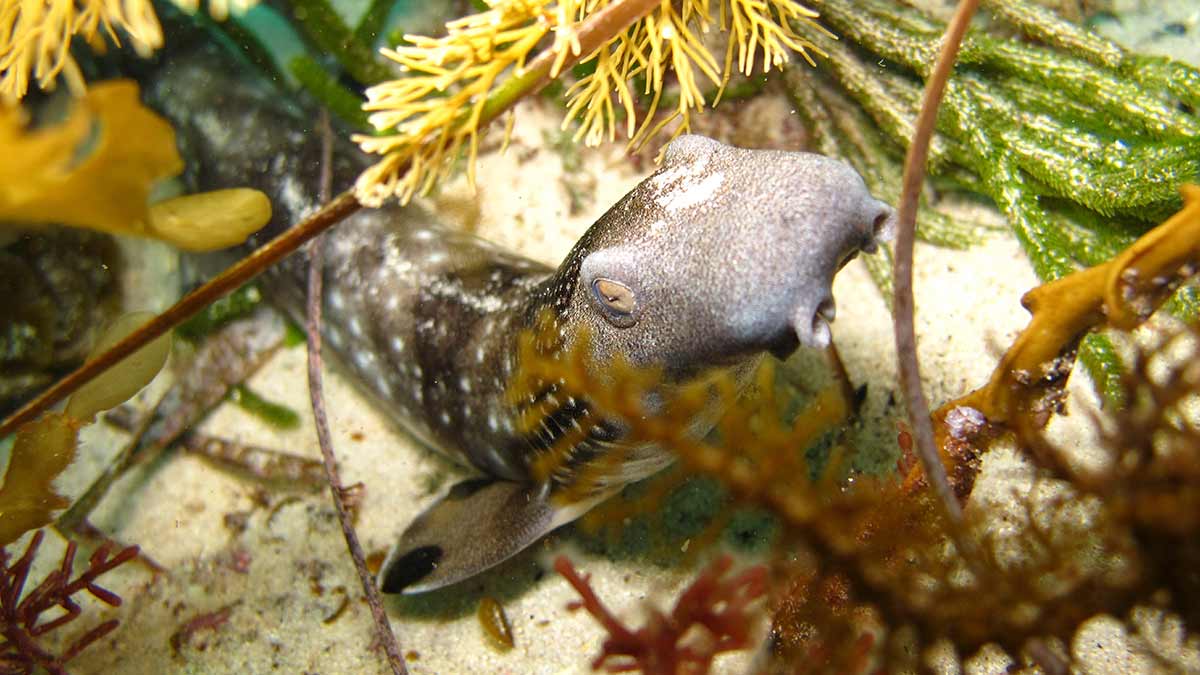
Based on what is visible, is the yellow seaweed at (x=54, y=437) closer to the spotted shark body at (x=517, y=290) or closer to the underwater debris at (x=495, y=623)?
the spotted shark body at (x=517, y=290)

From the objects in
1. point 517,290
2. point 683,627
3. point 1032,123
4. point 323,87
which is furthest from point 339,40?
point 683,627

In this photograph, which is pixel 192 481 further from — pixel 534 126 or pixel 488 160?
pixel 534 126

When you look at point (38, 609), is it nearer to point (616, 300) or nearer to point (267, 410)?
point (267, 410)

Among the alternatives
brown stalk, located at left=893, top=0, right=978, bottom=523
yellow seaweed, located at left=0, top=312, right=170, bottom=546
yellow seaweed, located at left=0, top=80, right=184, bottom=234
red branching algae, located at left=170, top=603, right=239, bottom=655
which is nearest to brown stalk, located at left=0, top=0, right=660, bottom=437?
yellow seaweed, located at left=0, top=80, right=184, bottom=234

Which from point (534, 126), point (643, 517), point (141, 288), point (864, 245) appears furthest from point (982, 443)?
point (141, 288)

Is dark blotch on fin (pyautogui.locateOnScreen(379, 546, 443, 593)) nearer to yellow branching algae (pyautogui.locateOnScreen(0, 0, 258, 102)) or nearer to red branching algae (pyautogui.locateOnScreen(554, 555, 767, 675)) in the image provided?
red branching algae (pyautogui.locateOnScreen(554, 555, 767, 675))

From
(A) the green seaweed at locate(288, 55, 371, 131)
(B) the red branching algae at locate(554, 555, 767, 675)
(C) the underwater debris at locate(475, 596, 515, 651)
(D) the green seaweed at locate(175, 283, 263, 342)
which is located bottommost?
(C) the underwater debris at locate(475, 596, 515, 651)

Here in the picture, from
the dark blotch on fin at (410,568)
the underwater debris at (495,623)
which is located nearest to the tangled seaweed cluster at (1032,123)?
the underwater debris at (495,623)

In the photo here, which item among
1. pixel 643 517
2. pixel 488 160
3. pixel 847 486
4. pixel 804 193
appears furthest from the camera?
pixel 488 160
